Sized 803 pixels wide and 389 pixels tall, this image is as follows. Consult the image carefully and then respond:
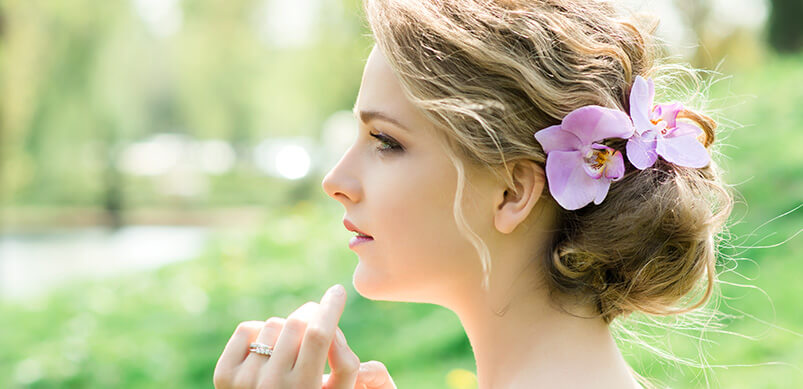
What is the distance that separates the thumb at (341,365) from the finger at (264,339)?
0.11 meters

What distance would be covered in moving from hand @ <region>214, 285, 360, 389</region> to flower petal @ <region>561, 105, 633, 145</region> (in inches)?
20.5

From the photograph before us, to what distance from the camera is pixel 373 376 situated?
165 centimetres

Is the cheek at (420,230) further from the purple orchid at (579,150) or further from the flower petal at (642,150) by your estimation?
the flower petal at (642,150)

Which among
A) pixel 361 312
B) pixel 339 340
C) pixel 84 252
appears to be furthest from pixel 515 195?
pixel 84 252

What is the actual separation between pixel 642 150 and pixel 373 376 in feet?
2.32

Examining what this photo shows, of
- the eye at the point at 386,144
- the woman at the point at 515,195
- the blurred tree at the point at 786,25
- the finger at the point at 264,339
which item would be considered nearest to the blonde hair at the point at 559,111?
the woman at the point at 515,195

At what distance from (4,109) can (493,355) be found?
13.4m

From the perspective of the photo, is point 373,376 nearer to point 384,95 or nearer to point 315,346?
Answer: point 315,346

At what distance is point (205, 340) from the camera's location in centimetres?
576

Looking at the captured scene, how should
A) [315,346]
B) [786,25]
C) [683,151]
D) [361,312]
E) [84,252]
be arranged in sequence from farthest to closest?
[84,252] < [786,25] < [361,312] < [683,151] < [315,346]

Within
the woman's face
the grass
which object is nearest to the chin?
the woman's face

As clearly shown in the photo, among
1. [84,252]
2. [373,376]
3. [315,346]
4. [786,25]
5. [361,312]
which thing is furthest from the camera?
[84,252]

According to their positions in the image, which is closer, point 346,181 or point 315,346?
point 315,346

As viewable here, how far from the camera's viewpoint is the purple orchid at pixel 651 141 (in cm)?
150
